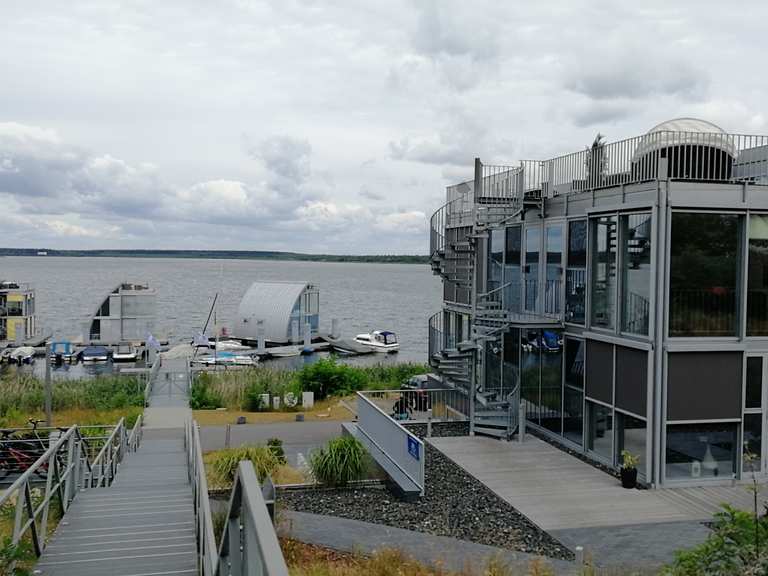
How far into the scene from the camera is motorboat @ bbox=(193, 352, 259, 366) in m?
45.3

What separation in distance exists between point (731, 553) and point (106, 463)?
968 centimetres

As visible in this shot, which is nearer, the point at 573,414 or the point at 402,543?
the point at 402,543

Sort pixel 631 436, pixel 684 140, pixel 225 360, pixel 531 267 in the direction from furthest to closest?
1. pixel 225 360
2. pixel 531 267
3. pixel 684 140
4. pixel 631 436

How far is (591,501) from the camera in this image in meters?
13.5

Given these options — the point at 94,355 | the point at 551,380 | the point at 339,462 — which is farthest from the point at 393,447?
the point at 94,355

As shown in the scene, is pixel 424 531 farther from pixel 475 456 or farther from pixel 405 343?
pixel 405 343

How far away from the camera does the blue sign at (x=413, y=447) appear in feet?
45.0

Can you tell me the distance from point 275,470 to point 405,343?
184 feet

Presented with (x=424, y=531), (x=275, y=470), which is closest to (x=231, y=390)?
(x=275, y=470)

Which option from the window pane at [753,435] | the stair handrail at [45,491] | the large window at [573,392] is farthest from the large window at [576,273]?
the stair handrail at [45,491]

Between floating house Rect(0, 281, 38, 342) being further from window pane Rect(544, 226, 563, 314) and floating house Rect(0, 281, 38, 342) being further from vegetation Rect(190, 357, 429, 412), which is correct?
window pane Rect(544, 226, 563, 314)

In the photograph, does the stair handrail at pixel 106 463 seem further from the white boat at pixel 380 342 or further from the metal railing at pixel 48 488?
the white boat at pixel 380 342

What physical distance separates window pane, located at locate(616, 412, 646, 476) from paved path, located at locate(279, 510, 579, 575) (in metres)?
4.66

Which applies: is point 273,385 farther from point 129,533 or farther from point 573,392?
point 129,533
